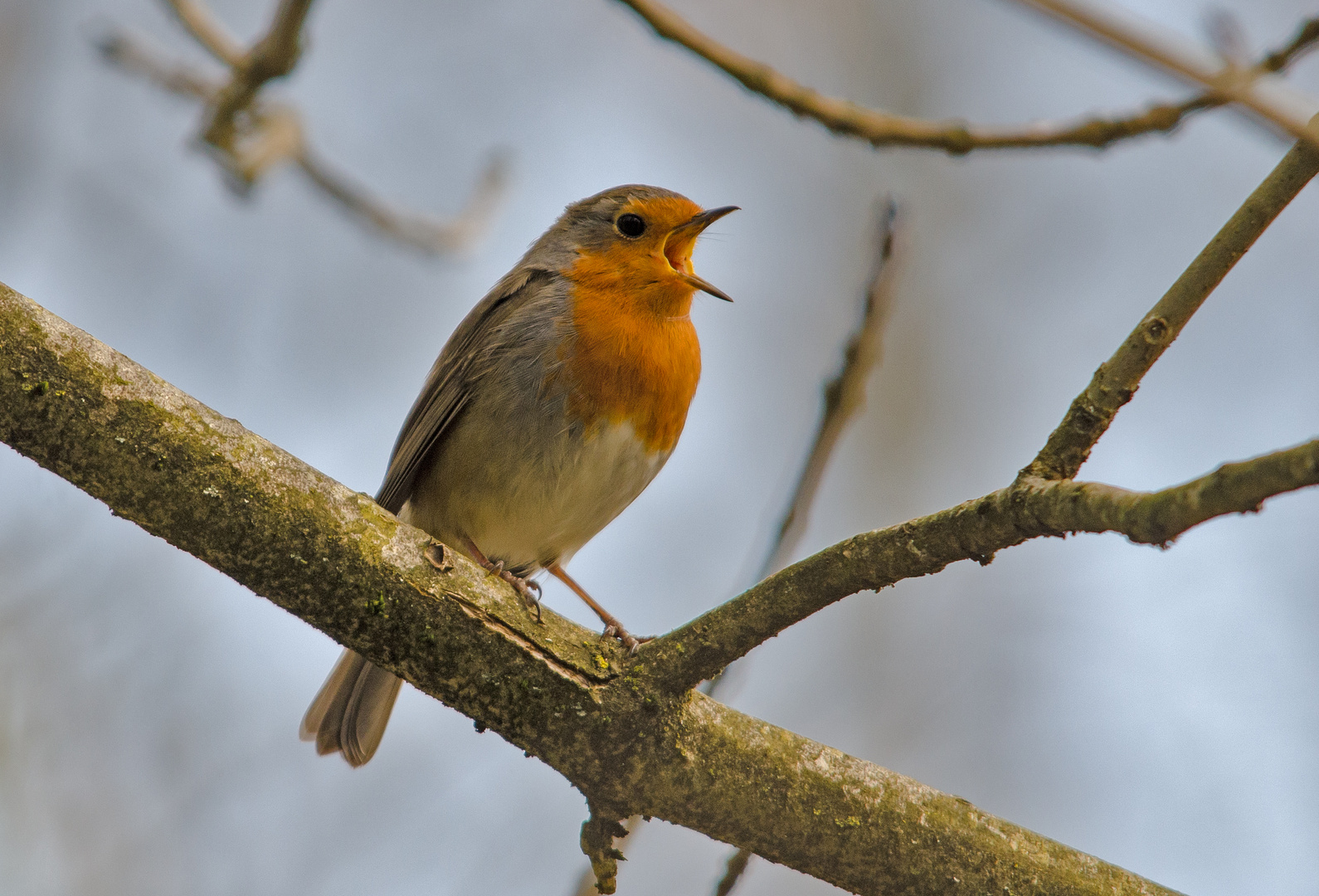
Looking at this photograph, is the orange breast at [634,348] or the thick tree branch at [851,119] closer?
the thick tree branch at [851,119]

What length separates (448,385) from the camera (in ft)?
14.4

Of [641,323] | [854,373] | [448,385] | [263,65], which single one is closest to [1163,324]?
[854,373]

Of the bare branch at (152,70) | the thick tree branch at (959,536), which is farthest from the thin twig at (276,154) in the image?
the thick tree branch at (959,536)

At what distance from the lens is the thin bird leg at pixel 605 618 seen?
265 centimetres

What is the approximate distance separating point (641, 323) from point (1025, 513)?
8.23 ft

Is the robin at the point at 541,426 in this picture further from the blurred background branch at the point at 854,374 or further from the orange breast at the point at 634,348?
the blurred background branch at the point at 854,374

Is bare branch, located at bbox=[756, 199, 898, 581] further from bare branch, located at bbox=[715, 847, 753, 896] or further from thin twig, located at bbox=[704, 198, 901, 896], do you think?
bare branch, located at bbox=[715, 847, 753, 896]

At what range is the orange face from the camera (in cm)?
405

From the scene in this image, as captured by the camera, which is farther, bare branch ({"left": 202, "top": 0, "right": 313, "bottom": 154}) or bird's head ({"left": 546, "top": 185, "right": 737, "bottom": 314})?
bird's head ({"left": 546, "top": 185, "right": 737, "bottom": 314})

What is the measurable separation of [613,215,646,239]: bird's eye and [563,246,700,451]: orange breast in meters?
0.14

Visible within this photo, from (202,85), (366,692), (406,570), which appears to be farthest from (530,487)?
(202,85)

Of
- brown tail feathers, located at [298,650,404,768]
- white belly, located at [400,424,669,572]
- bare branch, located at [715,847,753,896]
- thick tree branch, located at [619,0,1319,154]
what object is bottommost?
bare branch, located at [715,847,753,896]

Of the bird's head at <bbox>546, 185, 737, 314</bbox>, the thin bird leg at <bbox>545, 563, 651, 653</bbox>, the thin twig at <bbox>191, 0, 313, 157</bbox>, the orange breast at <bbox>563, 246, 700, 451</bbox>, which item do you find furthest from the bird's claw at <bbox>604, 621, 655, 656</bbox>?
the thin twig at <bbox>191, 0, 313, 157</bbox>

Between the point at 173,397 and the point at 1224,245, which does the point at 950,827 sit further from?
the point at 173,397
